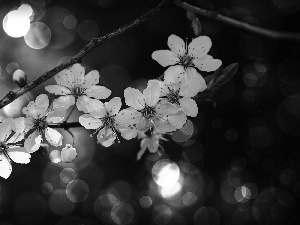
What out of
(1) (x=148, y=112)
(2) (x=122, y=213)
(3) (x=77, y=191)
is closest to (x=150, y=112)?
(1) (x=148, y=112)

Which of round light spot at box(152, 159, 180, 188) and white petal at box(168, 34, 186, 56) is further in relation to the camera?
round light spot at box(152, 159, 180, 188)

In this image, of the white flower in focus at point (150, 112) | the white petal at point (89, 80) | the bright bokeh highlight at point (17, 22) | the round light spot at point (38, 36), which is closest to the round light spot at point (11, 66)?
the bright bokeh highlight at point (17, 22)

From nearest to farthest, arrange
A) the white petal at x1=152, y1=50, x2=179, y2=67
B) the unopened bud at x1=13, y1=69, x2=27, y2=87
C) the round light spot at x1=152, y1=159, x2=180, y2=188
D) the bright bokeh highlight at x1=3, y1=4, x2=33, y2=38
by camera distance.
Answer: the unopened bud at x1=13, y1=69, x2=27, y2=87 < the white petal at x1=152, y1=50, x2=179, y2=67 < the bright bokeh highlight at x1=3, y1=4, x2=33, y2=38 < the round light spot at x1=152, y1=159, x2=180, y2=188

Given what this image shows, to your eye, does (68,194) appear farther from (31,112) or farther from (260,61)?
(31,112)

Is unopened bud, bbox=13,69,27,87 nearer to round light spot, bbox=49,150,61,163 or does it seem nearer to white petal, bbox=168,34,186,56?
round light spot, bbox=49,150,61,163

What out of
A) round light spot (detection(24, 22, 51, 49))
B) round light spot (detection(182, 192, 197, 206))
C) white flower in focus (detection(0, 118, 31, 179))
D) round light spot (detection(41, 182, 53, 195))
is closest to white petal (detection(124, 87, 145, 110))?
white flower in focus (detection(0, 118, 31, 179))

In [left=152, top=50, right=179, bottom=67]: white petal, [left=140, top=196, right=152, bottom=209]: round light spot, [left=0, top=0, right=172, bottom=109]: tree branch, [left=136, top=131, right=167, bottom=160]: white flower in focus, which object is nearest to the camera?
[left=0, top=0, right=172, bottom=109]: tree branch

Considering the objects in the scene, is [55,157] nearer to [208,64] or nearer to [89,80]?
[89,80]
